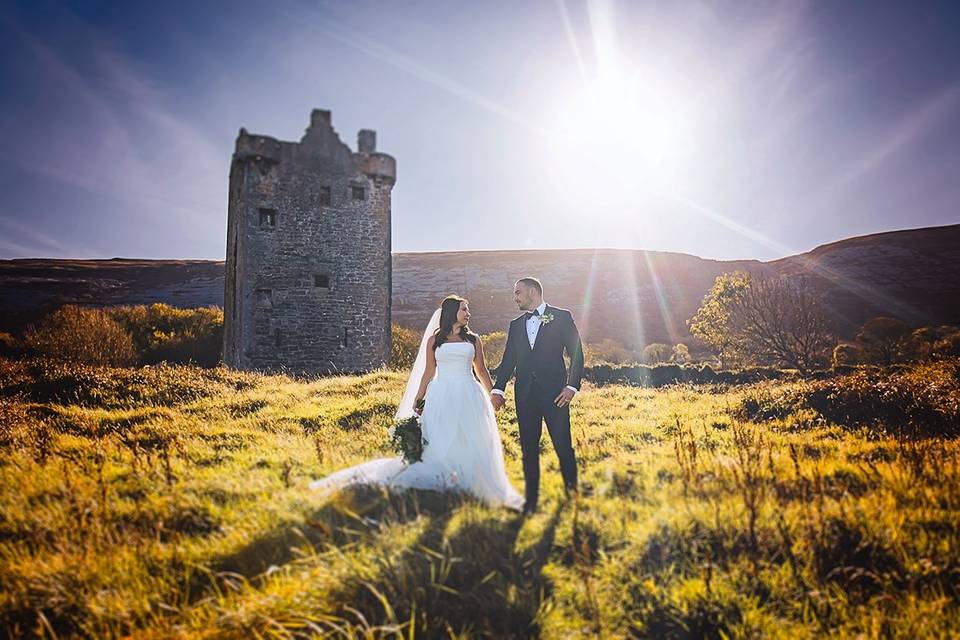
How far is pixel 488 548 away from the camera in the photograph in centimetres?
381

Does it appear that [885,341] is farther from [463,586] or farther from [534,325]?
[463,586]

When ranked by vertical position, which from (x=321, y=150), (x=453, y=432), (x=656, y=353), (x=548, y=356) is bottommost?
(x=656, y=353)

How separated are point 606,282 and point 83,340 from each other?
175ft

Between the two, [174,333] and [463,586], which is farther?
[174,333]

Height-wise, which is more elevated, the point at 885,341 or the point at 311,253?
the point at 311,253

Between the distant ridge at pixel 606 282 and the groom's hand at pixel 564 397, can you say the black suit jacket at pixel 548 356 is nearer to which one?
the groom's hand at pixel 564 397

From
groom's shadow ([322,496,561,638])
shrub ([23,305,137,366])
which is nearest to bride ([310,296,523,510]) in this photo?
groom's shadow ([322,496,561,638])

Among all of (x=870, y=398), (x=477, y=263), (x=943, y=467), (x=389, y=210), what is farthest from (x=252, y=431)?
(x=477, y=263)

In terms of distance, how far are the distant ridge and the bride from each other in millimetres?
42029

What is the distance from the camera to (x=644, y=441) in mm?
7824

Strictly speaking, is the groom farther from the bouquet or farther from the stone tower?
the stone tower

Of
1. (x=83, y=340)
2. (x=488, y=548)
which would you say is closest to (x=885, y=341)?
(x=488, y=548)

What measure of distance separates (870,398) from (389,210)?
18066 millimetres

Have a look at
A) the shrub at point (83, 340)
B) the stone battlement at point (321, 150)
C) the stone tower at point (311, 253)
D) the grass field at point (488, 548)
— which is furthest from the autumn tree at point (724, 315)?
the shrub at point (83, 340)
